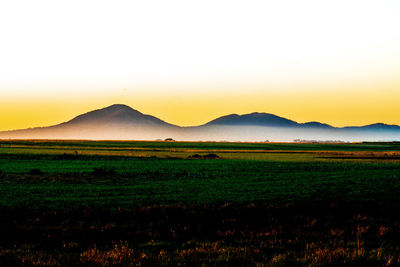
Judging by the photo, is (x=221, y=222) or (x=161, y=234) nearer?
(x=161, y=234)

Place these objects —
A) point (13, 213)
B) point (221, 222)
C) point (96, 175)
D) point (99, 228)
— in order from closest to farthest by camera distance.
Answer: point (99, 228) < point (221, 222) < point (13, 213) < point (96, 175)

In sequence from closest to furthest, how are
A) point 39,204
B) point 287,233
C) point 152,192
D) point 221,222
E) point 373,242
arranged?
point 373,242
point 287,233
point 221,222
point 39,204
point 152,192

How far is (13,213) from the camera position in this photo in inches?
691

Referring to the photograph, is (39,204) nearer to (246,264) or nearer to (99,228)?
(99,228)

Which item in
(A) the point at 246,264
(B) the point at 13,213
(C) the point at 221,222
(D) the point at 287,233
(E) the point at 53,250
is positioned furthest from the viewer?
(B) the point at 13,213

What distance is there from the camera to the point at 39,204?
20891 millimetres

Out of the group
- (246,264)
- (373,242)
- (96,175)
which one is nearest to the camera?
(246,264)

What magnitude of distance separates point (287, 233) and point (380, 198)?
41.8ft

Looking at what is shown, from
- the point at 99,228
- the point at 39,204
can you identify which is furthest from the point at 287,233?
the point at 39,204

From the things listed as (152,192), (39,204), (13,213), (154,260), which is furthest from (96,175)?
(154,260)

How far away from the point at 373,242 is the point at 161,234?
6056mm

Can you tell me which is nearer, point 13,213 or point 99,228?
point 99,228

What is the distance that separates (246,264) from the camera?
9148 millimetres

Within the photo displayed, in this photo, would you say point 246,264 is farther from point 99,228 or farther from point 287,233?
point 99,228
